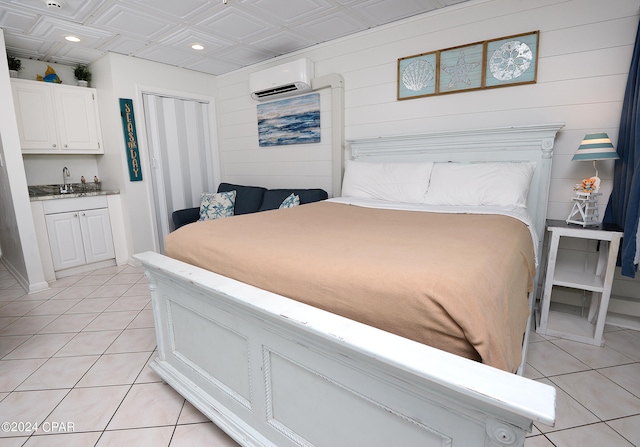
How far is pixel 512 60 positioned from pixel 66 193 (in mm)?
4484

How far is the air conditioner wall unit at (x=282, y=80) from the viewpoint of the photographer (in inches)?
132

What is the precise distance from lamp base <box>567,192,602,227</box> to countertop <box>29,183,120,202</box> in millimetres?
4491

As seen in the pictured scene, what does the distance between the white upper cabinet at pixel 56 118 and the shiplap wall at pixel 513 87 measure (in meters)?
2.46

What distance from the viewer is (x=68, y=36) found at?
2979 millimetres

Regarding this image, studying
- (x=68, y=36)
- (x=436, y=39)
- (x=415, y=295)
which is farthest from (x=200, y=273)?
(x=68, y=36)

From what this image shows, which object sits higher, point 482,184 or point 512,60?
point 512,60

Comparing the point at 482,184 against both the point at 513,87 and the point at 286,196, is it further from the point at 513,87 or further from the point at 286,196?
the point at 286,196

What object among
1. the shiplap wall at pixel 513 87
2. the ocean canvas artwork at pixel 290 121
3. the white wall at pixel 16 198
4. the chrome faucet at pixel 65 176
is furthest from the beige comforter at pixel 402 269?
the chrome faucet at pixel 65 176

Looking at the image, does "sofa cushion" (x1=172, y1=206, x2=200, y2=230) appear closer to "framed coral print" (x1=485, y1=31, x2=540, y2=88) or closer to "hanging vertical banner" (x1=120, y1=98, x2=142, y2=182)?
"hanging vertical banner" (x1=120, y1=98, x2=142, y2=182)

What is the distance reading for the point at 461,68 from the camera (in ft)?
8.45

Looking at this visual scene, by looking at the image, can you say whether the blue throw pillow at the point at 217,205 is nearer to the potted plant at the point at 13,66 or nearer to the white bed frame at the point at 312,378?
the white bed frame at the point at 312,378

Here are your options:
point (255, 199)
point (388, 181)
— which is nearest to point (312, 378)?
point (388, 181)

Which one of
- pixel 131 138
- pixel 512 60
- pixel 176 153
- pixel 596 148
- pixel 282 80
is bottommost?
pixel 596 148

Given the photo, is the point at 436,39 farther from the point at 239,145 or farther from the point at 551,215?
the point at 239,145
